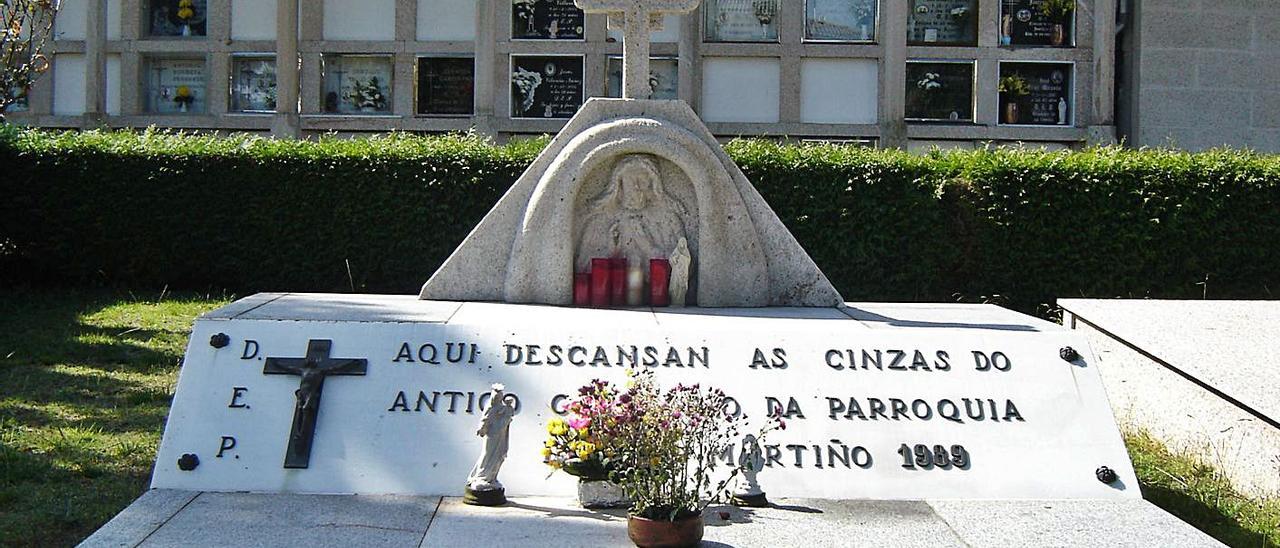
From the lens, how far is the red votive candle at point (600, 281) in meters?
7.32

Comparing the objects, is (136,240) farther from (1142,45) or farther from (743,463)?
(1142,45)

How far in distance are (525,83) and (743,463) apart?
486 inches

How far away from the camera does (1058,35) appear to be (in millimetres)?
16594

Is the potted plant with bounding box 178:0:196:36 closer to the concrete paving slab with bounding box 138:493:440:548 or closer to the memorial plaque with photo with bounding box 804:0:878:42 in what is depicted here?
the memorial plaque with photo with bounding box 804:0:878:42

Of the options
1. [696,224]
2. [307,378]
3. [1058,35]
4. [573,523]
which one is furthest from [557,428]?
[1058,35]

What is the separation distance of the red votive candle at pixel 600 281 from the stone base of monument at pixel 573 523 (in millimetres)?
2352

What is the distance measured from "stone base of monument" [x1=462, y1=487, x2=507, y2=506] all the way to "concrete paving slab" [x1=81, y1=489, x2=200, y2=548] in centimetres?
113

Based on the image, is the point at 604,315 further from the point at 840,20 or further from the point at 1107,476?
the point at 840,20

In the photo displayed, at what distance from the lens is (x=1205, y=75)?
53.6 ft

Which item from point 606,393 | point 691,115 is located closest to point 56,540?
point 606,393

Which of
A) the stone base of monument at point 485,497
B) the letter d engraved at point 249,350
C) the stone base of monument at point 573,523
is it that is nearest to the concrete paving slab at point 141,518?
the stone base of monument at point 573,523

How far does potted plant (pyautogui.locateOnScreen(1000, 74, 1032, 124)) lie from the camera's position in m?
16.5

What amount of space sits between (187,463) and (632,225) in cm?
313

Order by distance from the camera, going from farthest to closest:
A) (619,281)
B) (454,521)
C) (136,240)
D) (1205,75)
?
1. (1205,75)
2. (136,240)
3. (619,281)
4. (454,521)
